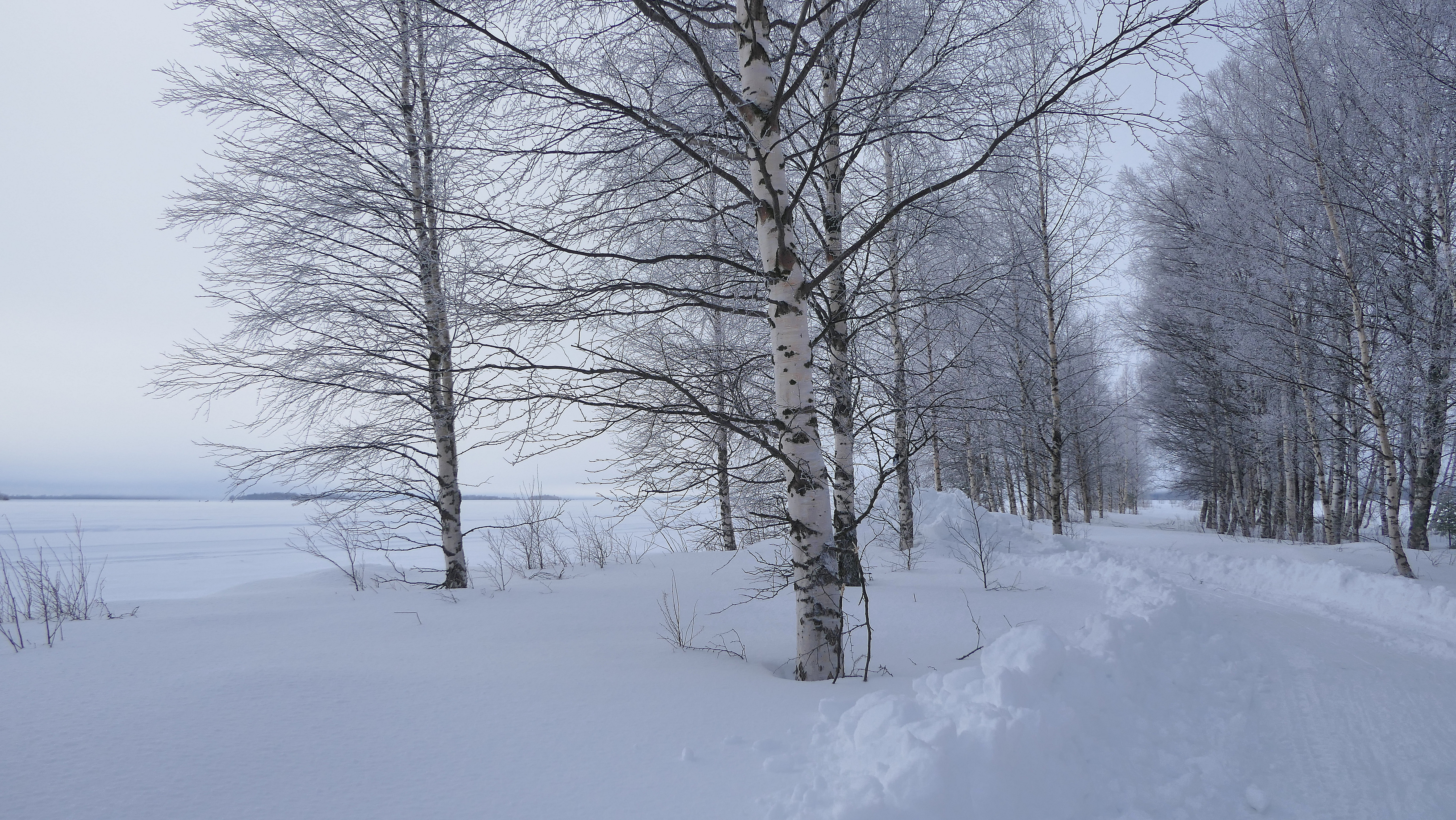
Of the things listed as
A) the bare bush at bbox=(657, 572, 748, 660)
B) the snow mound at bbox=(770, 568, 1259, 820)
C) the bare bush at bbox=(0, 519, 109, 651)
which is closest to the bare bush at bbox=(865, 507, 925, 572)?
the bare bush at bbox=(657, 572, 748, 660)

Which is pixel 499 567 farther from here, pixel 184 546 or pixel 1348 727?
pixel 184 546

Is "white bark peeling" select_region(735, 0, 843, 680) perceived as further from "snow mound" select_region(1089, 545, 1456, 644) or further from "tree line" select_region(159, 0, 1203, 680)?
"snow mound" select_region(1089, 545, 1456, 644)

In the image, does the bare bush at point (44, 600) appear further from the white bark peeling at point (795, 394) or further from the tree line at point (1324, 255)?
the tree line at point (1324, 255)

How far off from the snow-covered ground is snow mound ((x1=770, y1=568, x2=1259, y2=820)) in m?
0.01

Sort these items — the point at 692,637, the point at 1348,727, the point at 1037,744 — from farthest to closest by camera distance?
the point at 692,637
the point at 1348,727
the point at 1037,744

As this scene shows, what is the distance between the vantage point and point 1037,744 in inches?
94.3

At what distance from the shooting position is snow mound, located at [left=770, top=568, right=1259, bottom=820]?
206cm

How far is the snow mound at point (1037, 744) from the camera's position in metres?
2.06

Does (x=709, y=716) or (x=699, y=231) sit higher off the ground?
(x=699, y=231)

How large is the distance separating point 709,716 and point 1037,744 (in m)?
1.33

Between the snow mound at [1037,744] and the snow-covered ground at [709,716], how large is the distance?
0.04 ft

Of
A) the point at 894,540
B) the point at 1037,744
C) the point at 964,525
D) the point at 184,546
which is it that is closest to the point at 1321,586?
the point at 964,525

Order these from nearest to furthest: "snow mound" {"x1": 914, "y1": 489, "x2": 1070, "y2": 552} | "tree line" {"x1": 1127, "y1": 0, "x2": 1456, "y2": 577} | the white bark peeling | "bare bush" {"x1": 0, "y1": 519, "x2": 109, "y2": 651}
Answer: the white bark peeling → "bare bush" {"x1": 0, "y1": 519, "x2": 109, "y2": 651} → "tree line" {"x1": 1127, "y1": 0, "x2": 1456, "y2": 577} → "snow mound" {"x1": 914, "y1": 489, "x2": 1070, "y2": 552}

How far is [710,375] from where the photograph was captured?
13.6 feet
